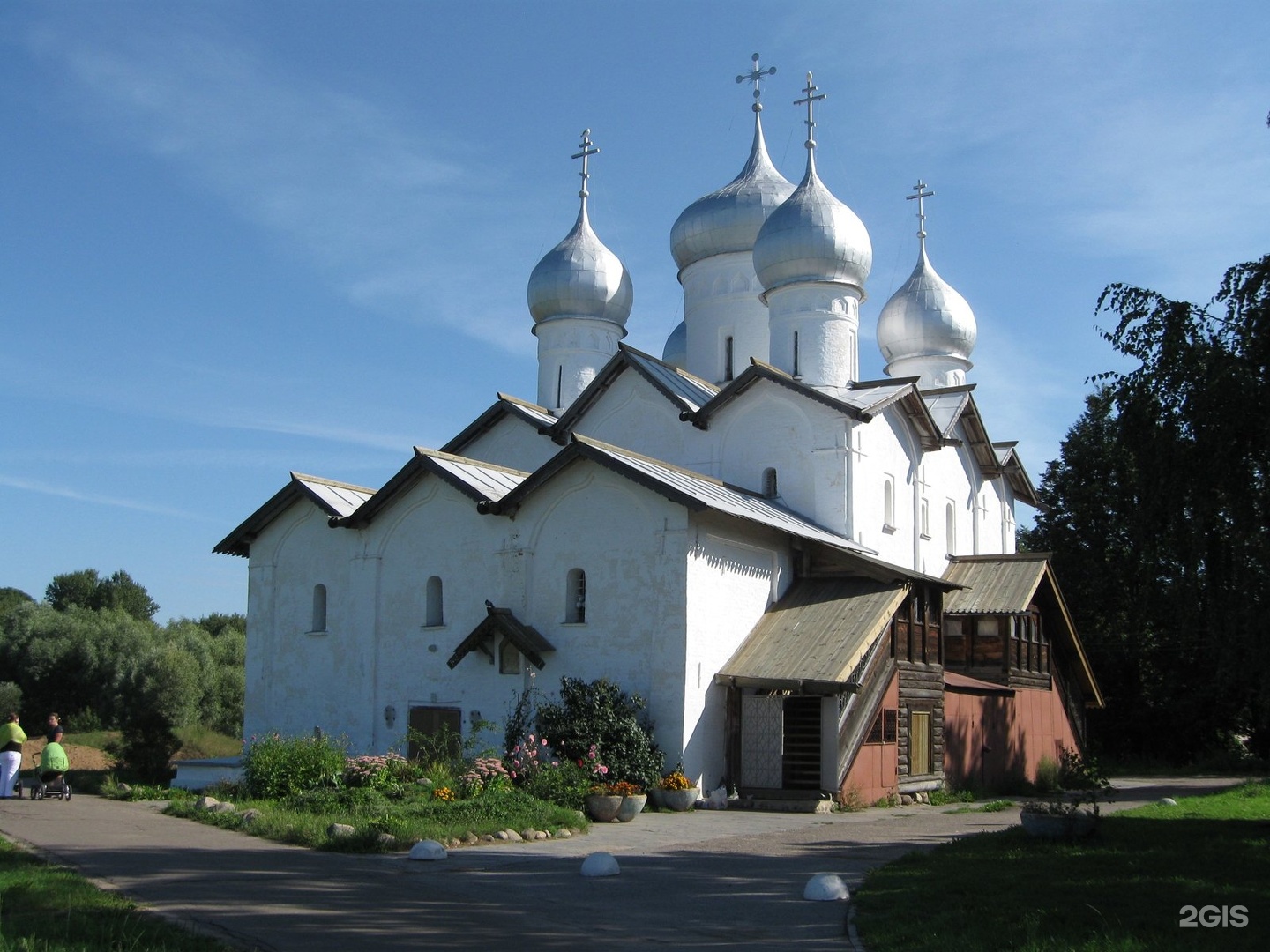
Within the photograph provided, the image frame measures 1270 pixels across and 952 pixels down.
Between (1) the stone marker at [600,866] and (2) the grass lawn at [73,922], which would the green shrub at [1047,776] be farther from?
(2) the grass lawn at [73,922]

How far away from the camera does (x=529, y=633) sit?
2080 centimetres

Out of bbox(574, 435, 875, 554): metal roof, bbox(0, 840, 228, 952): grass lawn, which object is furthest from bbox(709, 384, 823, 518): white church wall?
bbox(0, 840, 228, 952): grass lawn

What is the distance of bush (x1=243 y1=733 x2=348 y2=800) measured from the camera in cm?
1758

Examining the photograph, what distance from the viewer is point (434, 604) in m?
22.6

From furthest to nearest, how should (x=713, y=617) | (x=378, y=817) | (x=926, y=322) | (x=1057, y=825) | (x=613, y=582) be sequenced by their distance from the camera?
(x=926, y=322), (x=613, y=582), (x=713, y=617), (x=378, y=817), (x=1057, y=825)

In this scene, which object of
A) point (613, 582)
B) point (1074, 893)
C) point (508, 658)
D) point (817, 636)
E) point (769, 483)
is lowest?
point (1074, 893)

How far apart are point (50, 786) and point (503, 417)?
12684 mm

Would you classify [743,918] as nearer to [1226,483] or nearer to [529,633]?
[1226,483]

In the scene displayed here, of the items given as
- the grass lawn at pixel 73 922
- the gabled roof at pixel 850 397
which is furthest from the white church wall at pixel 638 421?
the grass lawn at pixel 73 922

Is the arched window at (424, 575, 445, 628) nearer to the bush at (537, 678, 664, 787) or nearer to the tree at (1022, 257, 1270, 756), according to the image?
the bush at (537, 678, 664, 787)

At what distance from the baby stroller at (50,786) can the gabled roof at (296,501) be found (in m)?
6.88

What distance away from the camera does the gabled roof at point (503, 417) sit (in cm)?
2731

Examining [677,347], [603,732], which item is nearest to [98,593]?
[677,347]

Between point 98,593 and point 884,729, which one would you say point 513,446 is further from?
point 98,593
